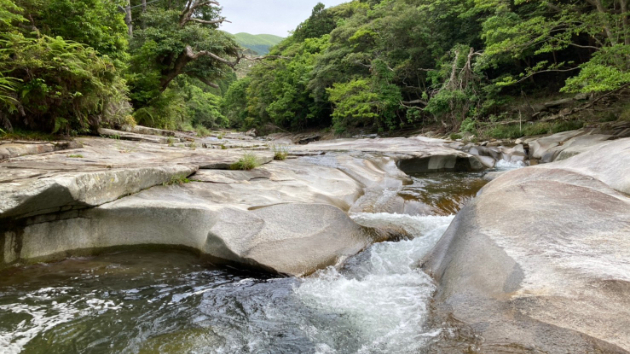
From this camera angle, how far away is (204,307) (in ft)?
11.7

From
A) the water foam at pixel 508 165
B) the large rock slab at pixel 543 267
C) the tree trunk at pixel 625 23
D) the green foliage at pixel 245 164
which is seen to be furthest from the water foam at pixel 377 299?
the tree trunk at pixel 625 23

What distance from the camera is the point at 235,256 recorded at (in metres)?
4.34

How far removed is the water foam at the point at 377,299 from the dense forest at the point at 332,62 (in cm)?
682

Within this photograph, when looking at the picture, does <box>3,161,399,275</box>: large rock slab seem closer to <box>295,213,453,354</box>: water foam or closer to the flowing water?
the flowing water

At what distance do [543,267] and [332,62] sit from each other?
99.2 ft

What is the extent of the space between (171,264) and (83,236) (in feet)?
4.24

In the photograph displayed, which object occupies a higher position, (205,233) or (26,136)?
(26,136)

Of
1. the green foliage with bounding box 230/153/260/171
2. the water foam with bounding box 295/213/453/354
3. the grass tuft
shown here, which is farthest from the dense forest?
the water foam with bounding box 295/213/453/354

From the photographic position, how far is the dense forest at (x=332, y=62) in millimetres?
7590

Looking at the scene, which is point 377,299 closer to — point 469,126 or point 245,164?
point 245,164

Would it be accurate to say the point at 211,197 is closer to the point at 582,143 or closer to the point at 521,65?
the point at 582,143

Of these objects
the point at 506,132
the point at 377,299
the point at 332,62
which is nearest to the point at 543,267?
the point at 377,299

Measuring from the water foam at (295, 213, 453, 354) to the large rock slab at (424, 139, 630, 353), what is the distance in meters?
0.25

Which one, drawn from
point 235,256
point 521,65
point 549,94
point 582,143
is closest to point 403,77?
point 521,65
